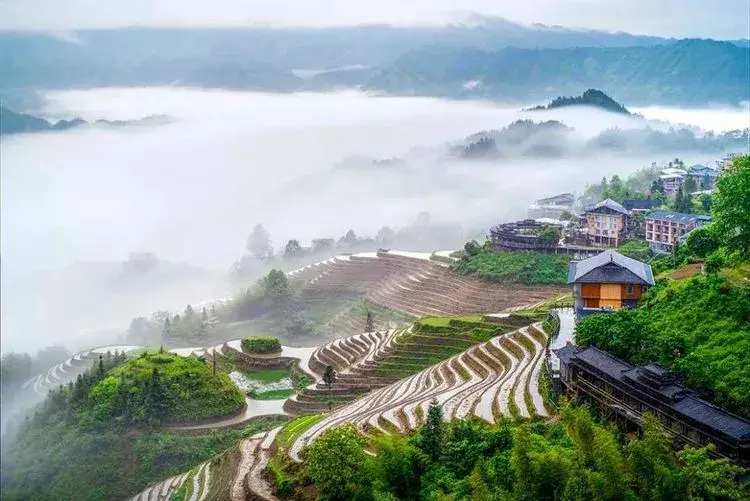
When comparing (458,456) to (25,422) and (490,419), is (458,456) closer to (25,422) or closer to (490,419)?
(490,419)

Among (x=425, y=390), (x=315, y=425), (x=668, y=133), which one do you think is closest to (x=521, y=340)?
(x=425, y=390)

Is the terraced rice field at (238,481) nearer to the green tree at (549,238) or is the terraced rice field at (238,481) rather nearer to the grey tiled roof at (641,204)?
the green tree at (549,238)

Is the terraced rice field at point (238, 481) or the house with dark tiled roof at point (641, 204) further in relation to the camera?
the house with dark tiled roof at point (641, 204)

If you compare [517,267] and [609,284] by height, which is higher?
[609,284]

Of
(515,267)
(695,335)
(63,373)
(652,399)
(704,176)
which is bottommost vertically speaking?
(63,373)

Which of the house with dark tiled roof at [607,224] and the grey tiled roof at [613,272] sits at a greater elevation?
the grey tiled roof at [613,272]

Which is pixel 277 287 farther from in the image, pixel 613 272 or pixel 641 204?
pixel 613 272

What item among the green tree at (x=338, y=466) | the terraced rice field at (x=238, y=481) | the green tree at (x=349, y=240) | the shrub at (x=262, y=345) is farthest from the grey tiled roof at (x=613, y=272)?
the green tree at (x=349, y=240)

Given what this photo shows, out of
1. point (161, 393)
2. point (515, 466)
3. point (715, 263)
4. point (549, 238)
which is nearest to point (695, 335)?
point (715, 263)

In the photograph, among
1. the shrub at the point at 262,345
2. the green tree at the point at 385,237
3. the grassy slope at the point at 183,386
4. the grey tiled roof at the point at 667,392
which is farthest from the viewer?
the green tree at the point at 385,237
